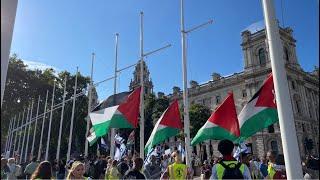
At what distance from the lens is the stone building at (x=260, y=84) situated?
5712cm

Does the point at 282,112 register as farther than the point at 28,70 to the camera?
No

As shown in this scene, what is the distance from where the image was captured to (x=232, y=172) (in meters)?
4.18

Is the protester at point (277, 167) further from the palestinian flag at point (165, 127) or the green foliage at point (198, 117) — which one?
the green foliage at point (198, 117)

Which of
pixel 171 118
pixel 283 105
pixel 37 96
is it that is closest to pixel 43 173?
pixel 283 105

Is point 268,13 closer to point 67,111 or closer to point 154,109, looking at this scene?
point 67,111

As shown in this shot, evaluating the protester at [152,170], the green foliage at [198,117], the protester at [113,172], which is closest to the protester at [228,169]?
the protester at [152,170]

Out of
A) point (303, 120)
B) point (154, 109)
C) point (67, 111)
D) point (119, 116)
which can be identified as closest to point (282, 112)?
point (119, 116)

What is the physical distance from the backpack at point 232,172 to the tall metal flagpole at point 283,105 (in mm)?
1297

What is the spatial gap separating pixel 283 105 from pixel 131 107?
367 inches

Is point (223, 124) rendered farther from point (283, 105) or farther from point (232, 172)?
point (232, 172)

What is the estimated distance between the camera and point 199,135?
9.24 meters

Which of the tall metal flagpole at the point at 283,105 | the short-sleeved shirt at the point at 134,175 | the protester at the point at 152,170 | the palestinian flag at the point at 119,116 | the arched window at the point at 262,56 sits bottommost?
the short-sleeved shirt at the point at 134,175

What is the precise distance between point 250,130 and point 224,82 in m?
57.9

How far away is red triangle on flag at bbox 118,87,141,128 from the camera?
551 inches
